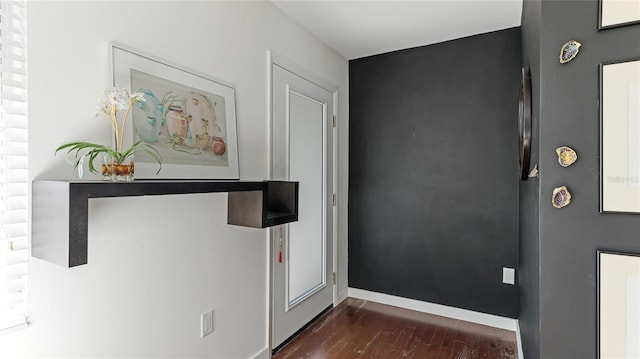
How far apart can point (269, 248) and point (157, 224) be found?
2.84 feet

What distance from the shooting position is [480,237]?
9.12 feet

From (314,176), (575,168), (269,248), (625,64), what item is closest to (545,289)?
(575,168)

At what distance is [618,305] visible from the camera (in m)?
1.12

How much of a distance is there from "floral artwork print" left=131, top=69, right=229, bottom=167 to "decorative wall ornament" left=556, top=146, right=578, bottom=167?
149 cm

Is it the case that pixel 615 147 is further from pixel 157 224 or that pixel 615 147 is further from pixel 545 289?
pixel 157 224

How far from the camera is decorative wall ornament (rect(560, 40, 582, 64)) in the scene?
1167mm

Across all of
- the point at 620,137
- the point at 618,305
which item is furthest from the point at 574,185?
the point at 618,305

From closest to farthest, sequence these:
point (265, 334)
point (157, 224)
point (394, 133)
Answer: point (157, 224) < point (265, 334) < point (394, 133)

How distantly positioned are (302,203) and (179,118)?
52.1 inches

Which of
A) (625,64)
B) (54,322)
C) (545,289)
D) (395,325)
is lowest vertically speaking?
(395,325)

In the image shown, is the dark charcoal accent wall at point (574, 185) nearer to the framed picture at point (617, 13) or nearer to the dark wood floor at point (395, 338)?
the framed picture at point (617, 13)

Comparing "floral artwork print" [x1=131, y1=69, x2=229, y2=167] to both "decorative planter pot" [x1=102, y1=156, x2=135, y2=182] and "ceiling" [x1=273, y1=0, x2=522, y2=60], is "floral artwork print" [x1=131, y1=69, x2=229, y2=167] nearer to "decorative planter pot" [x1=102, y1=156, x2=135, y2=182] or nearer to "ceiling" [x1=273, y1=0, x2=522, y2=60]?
"decorative planter pot" [x1=102, y1=156, x2=135, y2=182]

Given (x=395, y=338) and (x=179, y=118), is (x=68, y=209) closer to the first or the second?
(x=179, y=118)

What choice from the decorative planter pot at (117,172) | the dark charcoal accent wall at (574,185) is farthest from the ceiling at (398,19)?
the decorative planter pot at (117,172)
